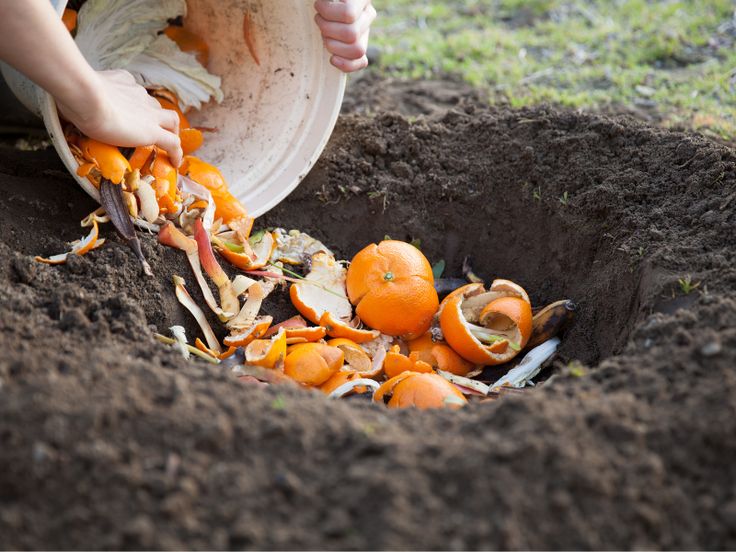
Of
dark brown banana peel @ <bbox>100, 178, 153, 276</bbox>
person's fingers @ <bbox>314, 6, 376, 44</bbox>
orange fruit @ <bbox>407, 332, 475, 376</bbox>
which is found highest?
person's fingers @ <bbox>314, 6, 376, 44</bbox>

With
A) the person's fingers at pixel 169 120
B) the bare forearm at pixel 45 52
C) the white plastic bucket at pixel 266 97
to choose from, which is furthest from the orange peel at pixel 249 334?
the bare forearm at pixel 45 52

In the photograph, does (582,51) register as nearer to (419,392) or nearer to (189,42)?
(189,42)

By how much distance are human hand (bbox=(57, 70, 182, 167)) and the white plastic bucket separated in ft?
1.78

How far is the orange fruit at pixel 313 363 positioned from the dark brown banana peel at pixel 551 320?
0.81 metres

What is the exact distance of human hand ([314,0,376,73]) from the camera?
10.7ft

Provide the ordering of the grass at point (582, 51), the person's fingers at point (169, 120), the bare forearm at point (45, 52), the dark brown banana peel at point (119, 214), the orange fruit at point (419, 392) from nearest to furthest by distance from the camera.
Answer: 1. the bare forearm at point (45, 52)
2. the orange fruit at point (419, 392)
3. the dark brown banana peel at point (119, 214)
4. the person's fingers at point (169, 120)
5. the grass at point (582, 51)

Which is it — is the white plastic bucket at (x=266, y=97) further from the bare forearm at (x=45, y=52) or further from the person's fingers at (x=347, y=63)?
the bare forearm at (x=45, y=52)

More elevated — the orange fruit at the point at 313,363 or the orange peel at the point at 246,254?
the orange peel at the point at 246,254

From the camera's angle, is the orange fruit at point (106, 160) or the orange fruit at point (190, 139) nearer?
the orange fruit at point (106, 160)

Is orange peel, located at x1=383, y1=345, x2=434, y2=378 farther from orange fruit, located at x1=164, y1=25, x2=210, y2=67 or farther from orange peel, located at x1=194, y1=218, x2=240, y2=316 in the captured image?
orange fruit, located at x1=164, y1=25, x2=210, y2=67

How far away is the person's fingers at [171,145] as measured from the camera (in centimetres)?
304

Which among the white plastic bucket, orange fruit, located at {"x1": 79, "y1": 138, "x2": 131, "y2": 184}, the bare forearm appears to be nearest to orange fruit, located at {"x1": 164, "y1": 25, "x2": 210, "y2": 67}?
Answer: the white plastic bucket

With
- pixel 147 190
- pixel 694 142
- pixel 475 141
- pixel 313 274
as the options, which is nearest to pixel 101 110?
pixel 147 190

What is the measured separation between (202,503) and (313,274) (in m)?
1.70
